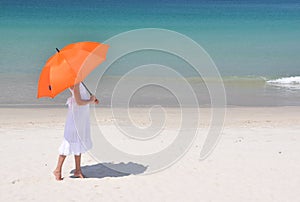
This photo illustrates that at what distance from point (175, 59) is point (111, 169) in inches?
535

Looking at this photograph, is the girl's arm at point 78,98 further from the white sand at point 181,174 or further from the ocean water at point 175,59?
the ocean water at point 175,59

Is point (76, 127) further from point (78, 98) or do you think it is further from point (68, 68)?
point (68, 68)

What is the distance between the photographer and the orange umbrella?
20.4ft

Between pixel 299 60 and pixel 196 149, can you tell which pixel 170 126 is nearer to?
pixel 196 149

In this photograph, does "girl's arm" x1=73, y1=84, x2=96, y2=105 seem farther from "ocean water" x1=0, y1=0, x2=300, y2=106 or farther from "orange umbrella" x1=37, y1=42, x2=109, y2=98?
"ocean water" x1=0, y1=0, x2=300, y2=106

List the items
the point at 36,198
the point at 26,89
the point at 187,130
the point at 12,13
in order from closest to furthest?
the point at 36,198
the point at 187,130
the point at 26,89
the point at 12,13

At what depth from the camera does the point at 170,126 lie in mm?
10508

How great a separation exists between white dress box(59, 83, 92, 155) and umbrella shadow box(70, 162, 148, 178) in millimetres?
548

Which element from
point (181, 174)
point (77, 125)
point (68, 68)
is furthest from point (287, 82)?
point (68, 68)

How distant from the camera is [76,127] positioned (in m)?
6.49

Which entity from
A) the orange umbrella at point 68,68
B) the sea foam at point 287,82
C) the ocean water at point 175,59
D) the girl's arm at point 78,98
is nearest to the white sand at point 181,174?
the girl's arm at point 78,98

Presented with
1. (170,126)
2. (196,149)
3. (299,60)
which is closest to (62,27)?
(299,60)

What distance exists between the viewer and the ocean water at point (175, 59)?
583 inches

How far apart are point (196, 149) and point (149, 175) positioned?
4.95ft
